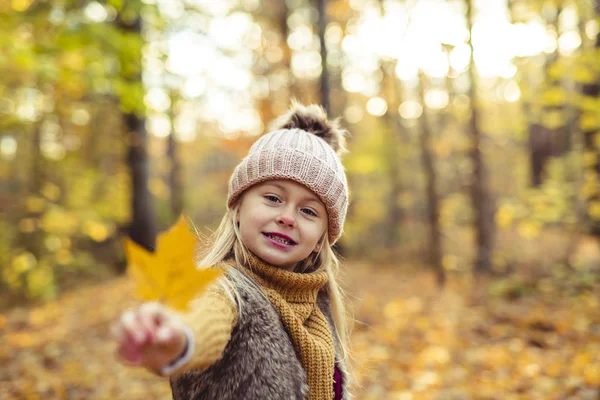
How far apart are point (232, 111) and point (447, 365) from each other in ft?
34.7

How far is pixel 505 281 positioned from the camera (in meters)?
7.60

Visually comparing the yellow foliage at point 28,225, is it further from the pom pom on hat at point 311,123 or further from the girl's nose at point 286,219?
the girl's nose at point 286,219

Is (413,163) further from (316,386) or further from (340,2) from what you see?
(316,386)

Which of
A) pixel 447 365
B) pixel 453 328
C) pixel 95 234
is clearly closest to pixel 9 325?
pixel 95 234

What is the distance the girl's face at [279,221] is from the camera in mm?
1593

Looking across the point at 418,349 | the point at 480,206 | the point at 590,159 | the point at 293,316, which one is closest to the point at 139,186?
the point at 418,349

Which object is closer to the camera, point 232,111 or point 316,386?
point 316,386

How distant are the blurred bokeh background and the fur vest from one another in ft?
5.81

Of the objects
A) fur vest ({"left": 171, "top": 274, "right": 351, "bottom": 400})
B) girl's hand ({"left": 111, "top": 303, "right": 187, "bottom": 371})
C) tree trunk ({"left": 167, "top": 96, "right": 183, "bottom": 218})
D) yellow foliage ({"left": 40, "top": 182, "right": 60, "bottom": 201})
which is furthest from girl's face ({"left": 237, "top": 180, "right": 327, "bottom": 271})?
tree trunk ({"left": 167, "top": 96, "right": 183, "bottom": 218})

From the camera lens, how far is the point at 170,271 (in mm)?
762

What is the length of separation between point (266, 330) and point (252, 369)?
5.1 inches

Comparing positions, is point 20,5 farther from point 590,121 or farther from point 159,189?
point 159,189

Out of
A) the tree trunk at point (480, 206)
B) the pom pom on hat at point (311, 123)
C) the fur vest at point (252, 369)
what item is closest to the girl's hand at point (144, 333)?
the fur vest at point (252, 369)

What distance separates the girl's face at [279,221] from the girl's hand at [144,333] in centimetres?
76
